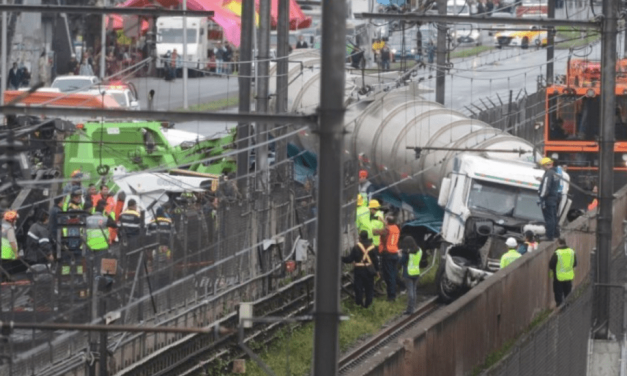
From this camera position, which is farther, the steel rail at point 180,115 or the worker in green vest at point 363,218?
the worker in green vest at point 363,218

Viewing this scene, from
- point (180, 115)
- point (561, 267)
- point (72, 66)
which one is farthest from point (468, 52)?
point (180, 115)

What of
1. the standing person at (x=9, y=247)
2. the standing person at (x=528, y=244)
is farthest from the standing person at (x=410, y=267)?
the standing person at (x=9, y=247)

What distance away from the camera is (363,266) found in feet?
90.7

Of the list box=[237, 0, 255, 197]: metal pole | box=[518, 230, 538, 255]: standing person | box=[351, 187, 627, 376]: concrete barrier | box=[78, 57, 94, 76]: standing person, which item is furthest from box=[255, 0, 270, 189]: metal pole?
box=[78, 57, 94, 76]: standing person

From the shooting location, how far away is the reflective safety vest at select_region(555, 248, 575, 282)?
86.5 feet

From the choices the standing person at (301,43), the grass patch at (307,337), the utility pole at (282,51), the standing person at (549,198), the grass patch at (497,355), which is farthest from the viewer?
the standing person at (301,43)

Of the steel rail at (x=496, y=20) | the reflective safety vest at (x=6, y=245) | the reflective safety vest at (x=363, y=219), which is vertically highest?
the steel rail at (x=496, y=20)

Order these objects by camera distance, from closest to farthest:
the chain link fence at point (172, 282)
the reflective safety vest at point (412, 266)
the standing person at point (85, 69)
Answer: the chain link fence at point (172, 282)
the reflective safety vest at point (412, 266)
the standing person at point (85, 69)

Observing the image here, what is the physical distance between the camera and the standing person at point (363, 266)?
1089 inches

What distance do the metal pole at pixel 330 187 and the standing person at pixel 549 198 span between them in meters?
19.0

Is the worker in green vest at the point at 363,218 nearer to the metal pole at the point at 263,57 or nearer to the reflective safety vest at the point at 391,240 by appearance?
the reflective safety vest at the point at 391,240

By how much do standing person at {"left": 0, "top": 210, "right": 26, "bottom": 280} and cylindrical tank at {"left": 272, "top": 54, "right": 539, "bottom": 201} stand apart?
10.8 m

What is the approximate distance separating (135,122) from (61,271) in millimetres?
17747

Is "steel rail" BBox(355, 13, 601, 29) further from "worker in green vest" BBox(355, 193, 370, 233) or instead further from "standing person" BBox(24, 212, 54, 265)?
"worker in green vest" BBox(355, 193, 370, 233)
